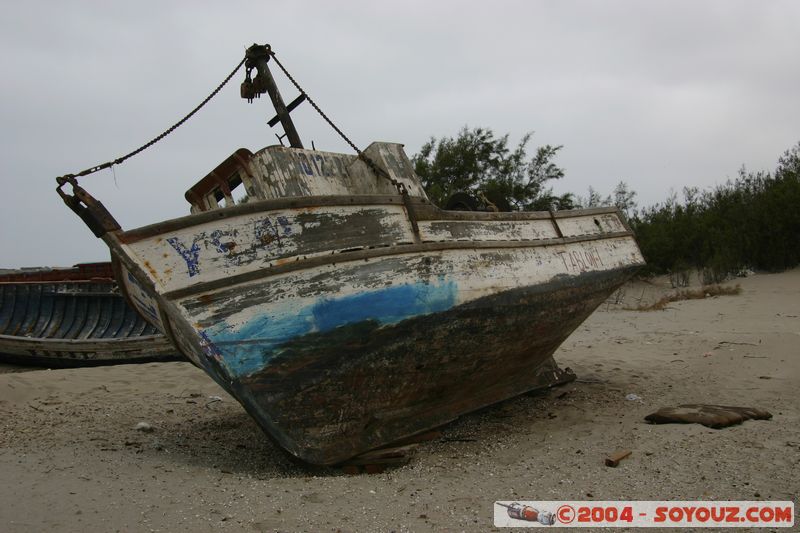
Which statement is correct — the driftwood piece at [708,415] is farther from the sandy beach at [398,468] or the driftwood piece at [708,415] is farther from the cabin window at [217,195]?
the cabin window at [217,195]

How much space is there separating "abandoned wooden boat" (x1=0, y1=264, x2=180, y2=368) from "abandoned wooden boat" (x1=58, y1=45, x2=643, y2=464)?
18.2ft

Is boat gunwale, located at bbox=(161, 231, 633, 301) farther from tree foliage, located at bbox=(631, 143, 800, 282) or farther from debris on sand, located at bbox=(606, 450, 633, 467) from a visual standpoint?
tree foliage, located at bbox=(631, 143, 800, 282)

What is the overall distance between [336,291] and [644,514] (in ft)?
6.68

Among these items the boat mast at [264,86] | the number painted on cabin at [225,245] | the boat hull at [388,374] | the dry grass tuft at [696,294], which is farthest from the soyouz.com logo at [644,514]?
the dry grass tuft at [696,294]

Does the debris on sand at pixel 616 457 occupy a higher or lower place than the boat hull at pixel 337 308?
lower

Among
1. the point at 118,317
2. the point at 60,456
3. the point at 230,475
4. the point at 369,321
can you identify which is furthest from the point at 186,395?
the point at 118,317

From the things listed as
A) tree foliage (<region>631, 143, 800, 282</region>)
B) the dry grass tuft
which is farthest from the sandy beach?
tree foliage (<region>631, 143, 800, 282</region>)

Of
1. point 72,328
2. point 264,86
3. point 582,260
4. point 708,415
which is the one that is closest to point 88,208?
point 264,86

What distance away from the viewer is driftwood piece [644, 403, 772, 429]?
4367mm

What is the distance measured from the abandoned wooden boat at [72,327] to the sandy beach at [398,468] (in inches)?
97.4

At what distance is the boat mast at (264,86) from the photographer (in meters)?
5.71

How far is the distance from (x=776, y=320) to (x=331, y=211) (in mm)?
9008

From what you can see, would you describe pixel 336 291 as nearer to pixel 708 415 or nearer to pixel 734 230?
pixel 708 415

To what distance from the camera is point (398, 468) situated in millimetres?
3896
